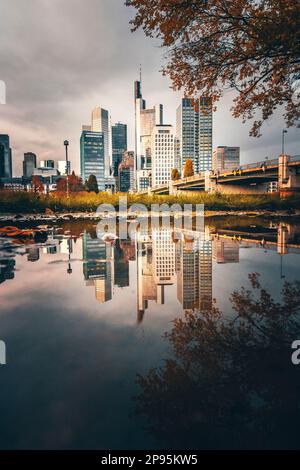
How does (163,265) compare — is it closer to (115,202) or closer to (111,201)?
(111,201)

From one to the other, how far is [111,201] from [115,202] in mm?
475

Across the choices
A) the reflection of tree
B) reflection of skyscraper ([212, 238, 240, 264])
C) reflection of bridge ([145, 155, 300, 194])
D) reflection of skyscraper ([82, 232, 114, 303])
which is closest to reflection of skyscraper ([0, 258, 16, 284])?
reflection of skyscraper ([82, 232, 114, 303])

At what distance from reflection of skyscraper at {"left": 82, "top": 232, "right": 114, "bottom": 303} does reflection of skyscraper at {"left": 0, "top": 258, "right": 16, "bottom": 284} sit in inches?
62.4

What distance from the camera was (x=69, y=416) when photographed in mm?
1893

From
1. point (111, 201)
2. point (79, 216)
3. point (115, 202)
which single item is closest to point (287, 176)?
point (115, 202)

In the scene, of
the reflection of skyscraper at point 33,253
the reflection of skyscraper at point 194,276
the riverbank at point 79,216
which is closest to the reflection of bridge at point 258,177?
the riverbank at point 79,216

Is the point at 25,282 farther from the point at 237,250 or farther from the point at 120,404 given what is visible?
the point at 237,250

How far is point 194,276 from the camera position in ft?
18.4

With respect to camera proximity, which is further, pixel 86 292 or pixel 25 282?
pixel 25 282

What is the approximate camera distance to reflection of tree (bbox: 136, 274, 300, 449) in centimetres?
175

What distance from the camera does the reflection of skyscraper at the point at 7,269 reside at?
18.1 feet

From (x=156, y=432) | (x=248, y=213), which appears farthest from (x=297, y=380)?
(x=248, y=213)

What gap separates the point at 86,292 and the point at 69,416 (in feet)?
9.29
